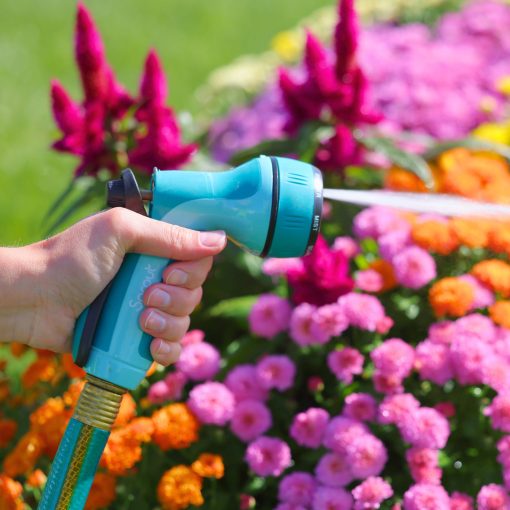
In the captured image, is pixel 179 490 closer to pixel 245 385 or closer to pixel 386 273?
pixel 245 385

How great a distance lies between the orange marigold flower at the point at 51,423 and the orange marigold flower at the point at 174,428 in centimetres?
19

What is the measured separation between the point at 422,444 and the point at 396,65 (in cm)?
216

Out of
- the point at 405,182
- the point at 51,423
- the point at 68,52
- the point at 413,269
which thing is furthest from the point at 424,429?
the point at 68,52

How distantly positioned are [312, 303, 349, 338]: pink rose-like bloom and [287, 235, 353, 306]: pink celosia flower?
50 millimetres

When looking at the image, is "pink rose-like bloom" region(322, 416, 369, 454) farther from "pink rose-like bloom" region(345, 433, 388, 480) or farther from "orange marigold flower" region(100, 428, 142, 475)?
"orange marigold flower" region(100, 428, 142, 475)

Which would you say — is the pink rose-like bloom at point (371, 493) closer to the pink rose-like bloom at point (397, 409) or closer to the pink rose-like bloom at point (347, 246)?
the pink rose-like bloom at point (397, 409)

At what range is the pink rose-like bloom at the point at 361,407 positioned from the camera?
5.66 ft

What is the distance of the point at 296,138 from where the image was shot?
230 centimetres

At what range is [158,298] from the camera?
1.34 metres

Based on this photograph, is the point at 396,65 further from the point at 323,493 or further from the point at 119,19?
the point at 119,19

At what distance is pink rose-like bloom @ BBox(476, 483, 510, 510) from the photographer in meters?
1.54

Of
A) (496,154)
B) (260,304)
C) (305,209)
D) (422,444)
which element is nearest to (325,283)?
(260,304)

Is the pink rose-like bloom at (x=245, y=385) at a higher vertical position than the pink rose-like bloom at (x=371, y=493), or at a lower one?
higher

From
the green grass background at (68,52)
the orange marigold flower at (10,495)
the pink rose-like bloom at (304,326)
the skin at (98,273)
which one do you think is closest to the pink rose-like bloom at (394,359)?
the pink rose-like bloom at (304,326)
